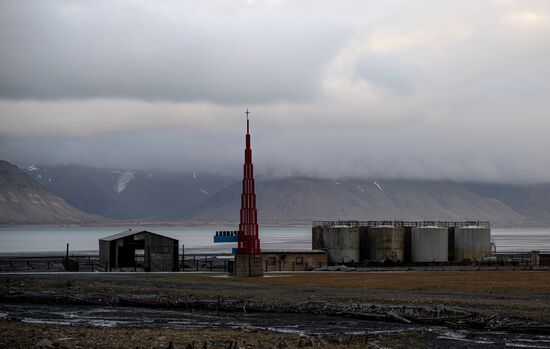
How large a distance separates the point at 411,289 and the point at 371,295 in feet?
19.3

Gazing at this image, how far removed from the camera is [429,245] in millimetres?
103812

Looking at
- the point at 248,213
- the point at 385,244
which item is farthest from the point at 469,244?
the point at 248,213

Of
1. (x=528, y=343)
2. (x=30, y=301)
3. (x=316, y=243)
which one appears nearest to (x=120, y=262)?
(x=316, y=243)

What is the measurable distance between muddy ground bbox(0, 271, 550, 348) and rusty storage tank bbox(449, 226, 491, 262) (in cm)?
2684

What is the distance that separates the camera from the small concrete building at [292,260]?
89562 millimetres

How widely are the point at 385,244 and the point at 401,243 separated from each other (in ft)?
7.32

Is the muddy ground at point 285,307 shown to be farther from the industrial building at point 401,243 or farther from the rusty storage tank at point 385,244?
the rusty storage tank at point 385,244

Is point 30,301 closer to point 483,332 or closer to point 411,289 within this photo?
point 411,289

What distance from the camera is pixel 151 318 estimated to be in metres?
46.8

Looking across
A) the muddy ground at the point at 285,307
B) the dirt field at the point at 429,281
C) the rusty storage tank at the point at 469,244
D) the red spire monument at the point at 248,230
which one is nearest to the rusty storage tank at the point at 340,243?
the rusty storage tank at the point at 469,244

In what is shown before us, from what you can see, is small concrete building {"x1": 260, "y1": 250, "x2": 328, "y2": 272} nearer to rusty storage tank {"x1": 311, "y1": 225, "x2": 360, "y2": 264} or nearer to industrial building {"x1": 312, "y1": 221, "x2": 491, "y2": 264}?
rusty storage tank {"x1": 311, "y1": 225, "x2": 360, "y2": 264}

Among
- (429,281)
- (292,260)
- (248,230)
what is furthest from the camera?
(292,260)

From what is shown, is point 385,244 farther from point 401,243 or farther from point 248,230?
point 248,230

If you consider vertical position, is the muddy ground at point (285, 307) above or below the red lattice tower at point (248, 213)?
below
